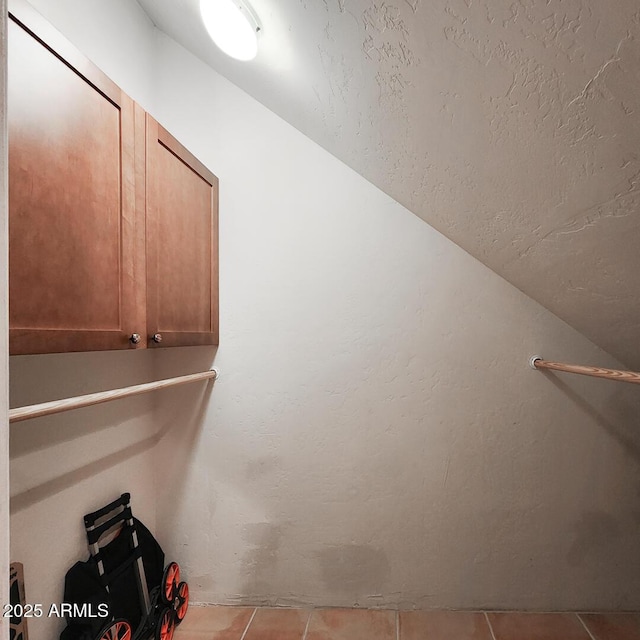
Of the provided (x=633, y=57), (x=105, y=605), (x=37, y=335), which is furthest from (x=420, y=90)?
(x=105, y=605)

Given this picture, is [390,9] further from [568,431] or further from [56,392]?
[568,431]

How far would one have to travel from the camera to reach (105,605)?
5.12ft

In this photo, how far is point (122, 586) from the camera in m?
1.69

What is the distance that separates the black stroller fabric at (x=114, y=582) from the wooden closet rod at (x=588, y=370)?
1.73 metres

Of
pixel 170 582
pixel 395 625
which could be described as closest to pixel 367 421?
pixel 395 625

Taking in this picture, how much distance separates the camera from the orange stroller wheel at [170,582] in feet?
6.13

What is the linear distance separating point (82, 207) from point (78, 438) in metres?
0.85

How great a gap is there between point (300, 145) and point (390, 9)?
3.90 feet

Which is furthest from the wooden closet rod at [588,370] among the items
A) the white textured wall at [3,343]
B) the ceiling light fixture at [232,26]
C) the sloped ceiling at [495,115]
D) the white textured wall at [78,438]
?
the white textured wall at [78,438]

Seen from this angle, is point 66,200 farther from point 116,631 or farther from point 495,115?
point 116,631

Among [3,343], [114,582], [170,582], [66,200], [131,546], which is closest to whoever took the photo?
[3,343]

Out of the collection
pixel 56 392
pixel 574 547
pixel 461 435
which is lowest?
pixel 574 547

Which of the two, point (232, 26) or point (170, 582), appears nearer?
point (232, 26)

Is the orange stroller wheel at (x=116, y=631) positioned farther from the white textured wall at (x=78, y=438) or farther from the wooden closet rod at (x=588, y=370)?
the wooden closet rod at (x=588, y=370)
